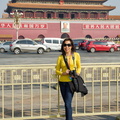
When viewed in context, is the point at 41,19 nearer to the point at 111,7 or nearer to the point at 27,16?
the point at 27,16

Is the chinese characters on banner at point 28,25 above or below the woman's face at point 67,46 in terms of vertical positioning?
above

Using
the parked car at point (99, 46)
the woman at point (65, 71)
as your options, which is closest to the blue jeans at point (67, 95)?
the woman at point (65, 71)

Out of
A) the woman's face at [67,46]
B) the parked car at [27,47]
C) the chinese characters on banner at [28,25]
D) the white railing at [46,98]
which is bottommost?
the white railing at [46,98]

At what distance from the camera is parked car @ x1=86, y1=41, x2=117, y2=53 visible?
3147 cm

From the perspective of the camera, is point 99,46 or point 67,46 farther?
point 99,46

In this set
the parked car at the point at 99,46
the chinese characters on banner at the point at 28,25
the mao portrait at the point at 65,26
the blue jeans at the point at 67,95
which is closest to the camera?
the blue jeans at the point at 67,95

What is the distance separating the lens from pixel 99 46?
31656 mm

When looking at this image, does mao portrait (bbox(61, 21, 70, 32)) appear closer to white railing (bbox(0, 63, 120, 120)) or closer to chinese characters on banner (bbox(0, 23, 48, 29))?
chinese characters on banner (bbox(0, 23, 48, 29))

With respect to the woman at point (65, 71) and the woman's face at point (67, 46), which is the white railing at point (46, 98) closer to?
the woman at point (65, 71)

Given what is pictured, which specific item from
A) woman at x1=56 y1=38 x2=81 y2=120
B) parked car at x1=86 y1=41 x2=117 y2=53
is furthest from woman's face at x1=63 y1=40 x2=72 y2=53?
parked car at x1=86 y1=41 x2=117 y2=53

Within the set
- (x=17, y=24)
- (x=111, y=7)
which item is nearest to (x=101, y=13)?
(x=111, y=7)

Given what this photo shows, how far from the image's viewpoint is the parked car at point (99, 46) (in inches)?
1239

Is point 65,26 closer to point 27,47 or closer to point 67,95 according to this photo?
point 27,47

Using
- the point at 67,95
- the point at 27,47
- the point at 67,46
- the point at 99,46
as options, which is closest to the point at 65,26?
the point at 99,46
